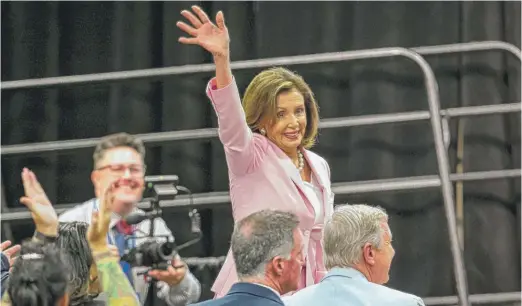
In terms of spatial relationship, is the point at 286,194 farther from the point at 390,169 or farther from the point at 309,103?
the point at 390,169

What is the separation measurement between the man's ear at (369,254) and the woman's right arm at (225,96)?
Answer: 61cm

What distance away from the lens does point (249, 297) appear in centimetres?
282

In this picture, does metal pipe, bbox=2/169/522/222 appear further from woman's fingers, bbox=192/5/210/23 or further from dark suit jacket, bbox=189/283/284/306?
dark suit jacket, bbox=189/283/284/306

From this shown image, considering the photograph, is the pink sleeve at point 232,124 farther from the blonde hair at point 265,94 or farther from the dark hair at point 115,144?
the dark hair at point 115,144

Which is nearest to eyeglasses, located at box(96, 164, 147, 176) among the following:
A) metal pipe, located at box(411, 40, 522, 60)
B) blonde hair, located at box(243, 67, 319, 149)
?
blonde hair, located at box(243, 67, 319, 149)

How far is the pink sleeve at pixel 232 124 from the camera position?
11.6ft

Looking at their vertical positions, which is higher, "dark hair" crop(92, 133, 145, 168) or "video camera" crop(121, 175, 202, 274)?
"dark hair" crop(92, 133, 145, 168)

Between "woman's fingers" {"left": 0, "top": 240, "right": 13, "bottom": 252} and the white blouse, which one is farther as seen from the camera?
the white blouse

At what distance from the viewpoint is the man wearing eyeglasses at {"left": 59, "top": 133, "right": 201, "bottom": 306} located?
13.7 feet

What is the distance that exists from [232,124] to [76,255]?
59 cm

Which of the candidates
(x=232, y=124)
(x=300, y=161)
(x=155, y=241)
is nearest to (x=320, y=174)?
(x=300, y=161)

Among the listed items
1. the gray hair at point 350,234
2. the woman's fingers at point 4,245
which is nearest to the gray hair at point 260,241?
the gray hair at point 350,234

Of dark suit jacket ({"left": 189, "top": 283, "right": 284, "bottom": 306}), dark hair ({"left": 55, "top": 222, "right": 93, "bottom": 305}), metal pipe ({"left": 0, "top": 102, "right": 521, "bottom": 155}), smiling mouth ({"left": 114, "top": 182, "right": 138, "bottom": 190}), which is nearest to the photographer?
dark suit jacket ({"left": 189, "top": 283, "right": 284, "bottom": 306})

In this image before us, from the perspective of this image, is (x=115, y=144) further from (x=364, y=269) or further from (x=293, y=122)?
(x=364, y=269)
